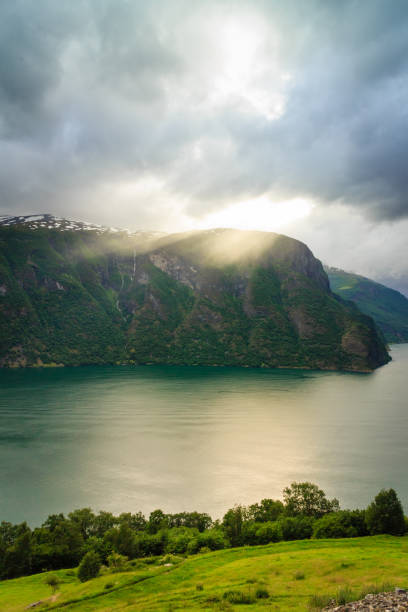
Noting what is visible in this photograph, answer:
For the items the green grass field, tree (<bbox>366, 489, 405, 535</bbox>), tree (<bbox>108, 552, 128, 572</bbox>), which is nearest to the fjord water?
tree (<bbox>108, 552, 128, 572</bbox>)

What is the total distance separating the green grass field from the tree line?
3653mm

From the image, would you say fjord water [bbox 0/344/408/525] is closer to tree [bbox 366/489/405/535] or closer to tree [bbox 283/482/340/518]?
tree [bbox 283/482/340/518]

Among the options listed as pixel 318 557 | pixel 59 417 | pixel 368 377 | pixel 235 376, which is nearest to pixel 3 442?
pixel 59 417

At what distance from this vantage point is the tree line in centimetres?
3566

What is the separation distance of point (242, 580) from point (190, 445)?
63.2 metres

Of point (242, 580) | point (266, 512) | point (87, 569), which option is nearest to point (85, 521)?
point (87, 569)

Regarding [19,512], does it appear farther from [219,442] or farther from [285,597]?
[285,597]

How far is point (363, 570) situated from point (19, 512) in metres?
50.7

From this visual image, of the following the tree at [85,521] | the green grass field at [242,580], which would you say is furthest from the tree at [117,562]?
the tree at [85,521]

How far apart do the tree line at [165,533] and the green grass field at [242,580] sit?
3653mm

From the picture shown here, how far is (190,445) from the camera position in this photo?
83.4 metres

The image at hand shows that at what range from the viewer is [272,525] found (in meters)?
40.5

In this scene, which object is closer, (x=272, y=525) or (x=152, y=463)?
(x=272, y=525)

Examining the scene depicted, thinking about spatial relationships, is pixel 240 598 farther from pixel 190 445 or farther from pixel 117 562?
pixel 190 445
